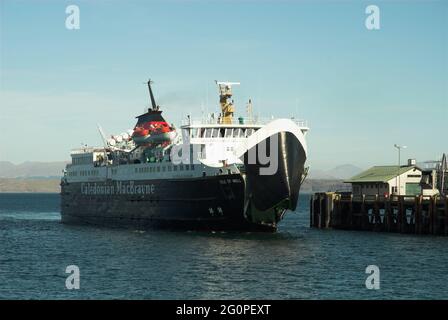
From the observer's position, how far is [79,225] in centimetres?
8588

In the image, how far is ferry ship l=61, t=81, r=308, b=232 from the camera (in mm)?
57531

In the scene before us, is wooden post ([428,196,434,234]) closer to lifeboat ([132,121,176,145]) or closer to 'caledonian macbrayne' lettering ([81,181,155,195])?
lifeboat ([132,121,176,145])

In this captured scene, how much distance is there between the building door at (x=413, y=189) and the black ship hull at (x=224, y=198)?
1704cm

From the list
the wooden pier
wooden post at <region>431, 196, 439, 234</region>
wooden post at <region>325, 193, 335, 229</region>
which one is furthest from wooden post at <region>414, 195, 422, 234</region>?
wooden post at <region>325, 193, 335, 229</region>

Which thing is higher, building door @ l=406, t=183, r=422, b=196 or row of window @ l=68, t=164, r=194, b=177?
row of window @ l=68, t=164, r=194, b=177

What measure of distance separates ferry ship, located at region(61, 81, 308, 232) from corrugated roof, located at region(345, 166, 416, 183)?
42.4 feet

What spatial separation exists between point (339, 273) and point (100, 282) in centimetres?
1250

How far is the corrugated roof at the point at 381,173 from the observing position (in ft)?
242

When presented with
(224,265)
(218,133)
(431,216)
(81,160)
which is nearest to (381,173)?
(431,216)

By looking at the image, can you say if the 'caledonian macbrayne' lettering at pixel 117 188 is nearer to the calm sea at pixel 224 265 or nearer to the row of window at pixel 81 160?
the row of window at pixel 81 160

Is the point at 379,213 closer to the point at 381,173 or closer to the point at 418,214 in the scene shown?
the point at 418,214

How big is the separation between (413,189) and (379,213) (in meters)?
6.13
